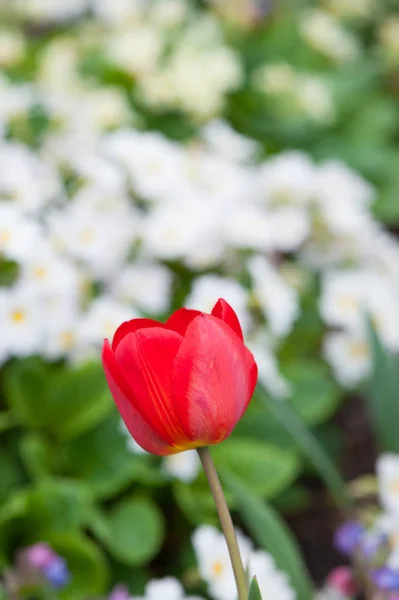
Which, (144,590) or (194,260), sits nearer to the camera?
(144,590)

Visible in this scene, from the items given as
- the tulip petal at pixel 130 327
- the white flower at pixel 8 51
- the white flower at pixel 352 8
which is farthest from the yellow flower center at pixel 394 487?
the white flower at pixel 352 8

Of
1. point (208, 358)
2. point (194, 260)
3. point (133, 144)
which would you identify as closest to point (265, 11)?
point (133, 144)

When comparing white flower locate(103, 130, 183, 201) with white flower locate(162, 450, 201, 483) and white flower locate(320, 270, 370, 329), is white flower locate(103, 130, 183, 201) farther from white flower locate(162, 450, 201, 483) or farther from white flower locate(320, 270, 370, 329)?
white flower locate(162, 450, 201, 483)

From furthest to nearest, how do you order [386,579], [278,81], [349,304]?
A: [278,81] < [349,304] < [386,579]

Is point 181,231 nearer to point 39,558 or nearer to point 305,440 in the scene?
point 305,440

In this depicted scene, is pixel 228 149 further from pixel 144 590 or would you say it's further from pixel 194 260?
pixel 144 590

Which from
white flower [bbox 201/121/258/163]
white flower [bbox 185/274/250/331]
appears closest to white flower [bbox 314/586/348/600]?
white flower [bbox 185/274/250/331]

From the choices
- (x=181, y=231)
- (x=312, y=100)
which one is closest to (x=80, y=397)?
(x=181, y=231)
